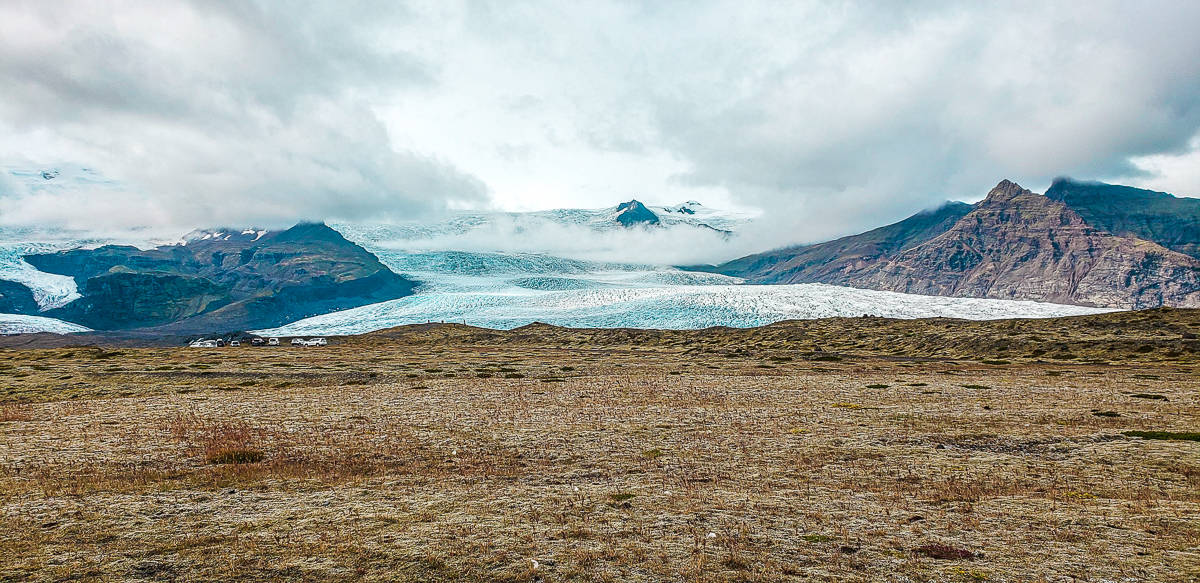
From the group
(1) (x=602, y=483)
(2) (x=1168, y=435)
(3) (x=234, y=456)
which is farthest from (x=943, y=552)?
(3) (x=234, y=456)

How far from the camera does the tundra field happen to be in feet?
38.7

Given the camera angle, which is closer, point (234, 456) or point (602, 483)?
point (602, 483)

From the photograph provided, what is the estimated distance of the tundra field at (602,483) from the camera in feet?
38.7

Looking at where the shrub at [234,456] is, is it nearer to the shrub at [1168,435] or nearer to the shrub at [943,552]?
the shrub at [943,552]

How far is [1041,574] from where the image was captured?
36.5 ft

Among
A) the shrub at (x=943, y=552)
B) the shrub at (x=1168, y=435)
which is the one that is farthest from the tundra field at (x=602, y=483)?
the shrub at (x=1168, y=435)

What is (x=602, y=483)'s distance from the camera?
1800 cm

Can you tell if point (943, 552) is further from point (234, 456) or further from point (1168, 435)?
point (234, 456)

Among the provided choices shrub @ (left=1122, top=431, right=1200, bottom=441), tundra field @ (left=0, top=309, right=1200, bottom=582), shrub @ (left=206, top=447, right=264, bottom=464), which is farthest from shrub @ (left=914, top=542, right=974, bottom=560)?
shrub @ (left=206, top=447, right=264, bottom=464)

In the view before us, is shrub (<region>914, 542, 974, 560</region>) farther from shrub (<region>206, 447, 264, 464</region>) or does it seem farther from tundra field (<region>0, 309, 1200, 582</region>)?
shrub (<region>206, 447, 264, 464</region>)

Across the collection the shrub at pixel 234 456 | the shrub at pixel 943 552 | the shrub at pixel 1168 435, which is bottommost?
the shrub at pixel 1168 435

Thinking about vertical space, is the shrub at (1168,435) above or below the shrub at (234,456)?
below

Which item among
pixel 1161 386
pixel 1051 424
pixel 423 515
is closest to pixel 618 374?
pixel 1051 424

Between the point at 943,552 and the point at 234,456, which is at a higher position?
the point at 943,552
